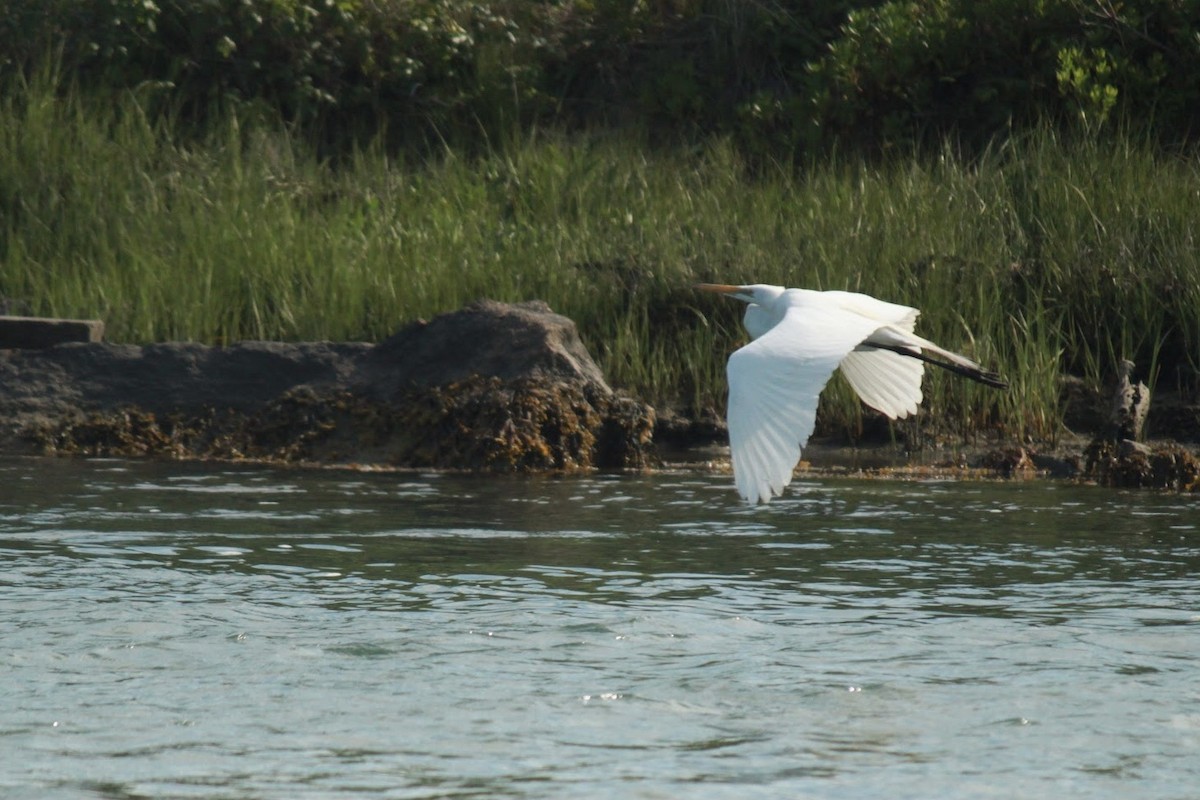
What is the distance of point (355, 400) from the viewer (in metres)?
8.05

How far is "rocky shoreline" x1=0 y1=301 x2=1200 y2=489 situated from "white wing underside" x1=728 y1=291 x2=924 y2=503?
186cm

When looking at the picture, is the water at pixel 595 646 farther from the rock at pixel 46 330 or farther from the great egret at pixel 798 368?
the rock at pixel 46 330

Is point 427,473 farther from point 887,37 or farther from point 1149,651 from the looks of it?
point 887,37

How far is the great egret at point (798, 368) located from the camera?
462 cm

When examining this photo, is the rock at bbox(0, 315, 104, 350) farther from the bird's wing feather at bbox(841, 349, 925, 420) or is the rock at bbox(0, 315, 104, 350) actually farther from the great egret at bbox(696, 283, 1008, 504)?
the bird's wing feather at bbox(841, 349, 925, 420)

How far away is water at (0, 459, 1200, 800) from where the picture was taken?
11.1 feet

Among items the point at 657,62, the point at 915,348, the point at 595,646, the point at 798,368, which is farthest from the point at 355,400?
the point at 657,62

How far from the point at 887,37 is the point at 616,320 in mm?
4205

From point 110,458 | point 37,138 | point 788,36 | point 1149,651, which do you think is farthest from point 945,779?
point 788,36

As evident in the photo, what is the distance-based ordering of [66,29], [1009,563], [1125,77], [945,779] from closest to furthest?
[945,779] → [1009,563] → [1125,77] → [66,29]

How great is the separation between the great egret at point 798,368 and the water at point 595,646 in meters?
0.42

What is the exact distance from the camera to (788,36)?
538 inches

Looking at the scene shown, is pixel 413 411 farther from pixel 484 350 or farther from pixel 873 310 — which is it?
pixel 873 310

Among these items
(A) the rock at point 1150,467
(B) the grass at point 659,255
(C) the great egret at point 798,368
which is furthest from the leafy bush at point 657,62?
(C) the great egret at point 798,368
